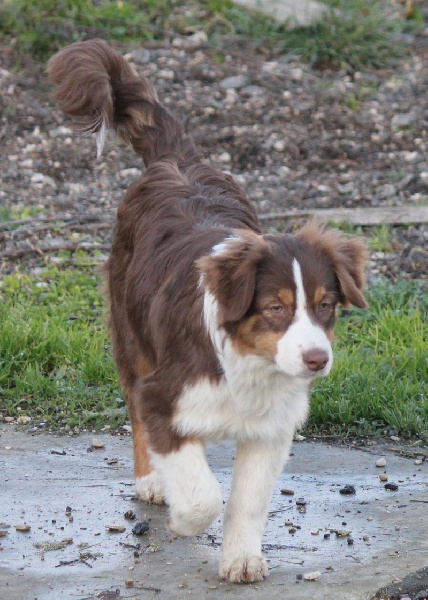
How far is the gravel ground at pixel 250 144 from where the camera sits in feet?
26.1

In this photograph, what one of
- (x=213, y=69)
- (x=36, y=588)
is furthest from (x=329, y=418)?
(x=213, y=69)

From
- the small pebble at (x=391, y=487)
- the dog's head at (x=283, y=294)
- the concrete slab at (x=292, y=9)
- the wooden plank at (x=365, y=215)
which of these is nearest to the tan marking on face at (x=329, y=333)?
the dog's head at (x=283, y=294)

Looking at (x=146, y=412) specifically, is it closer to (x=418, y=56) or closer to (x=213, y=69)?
(x=213, y=69)

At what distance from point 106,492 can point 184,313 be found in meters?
1.18

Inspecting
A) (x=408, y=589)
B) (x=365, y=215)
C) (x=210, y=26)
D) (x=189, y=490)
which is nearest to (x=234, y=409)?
(x=189, y=490)

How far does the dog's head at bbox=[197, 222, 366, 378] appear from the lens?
3.74 metres

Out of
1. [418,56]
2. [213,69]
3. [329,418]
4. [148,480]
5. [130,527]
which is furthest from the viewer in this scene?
[418,56]

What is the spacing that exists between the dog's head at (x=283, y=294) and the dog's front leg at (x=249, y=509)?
18.5 inches

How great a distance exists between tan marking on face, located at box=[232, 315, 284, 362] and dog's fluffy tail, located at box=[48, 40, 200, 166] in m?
1.53

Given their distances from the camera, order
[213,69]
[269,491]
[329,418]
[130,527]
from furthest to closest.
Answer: [213,69], [329,418], [130,527], [269,491]

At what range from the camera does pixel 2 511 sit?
4621 millimetres

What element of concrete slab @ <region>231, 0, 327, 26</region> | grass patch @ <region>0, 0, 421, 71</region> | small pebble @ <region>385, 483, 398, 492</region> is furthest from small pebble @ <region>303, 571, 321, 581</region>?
concrete slab @ <region>231, 0, 327, 26</region>

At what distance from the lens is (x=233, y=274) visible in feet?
12.8

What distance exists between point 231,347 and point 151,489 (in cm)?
112
